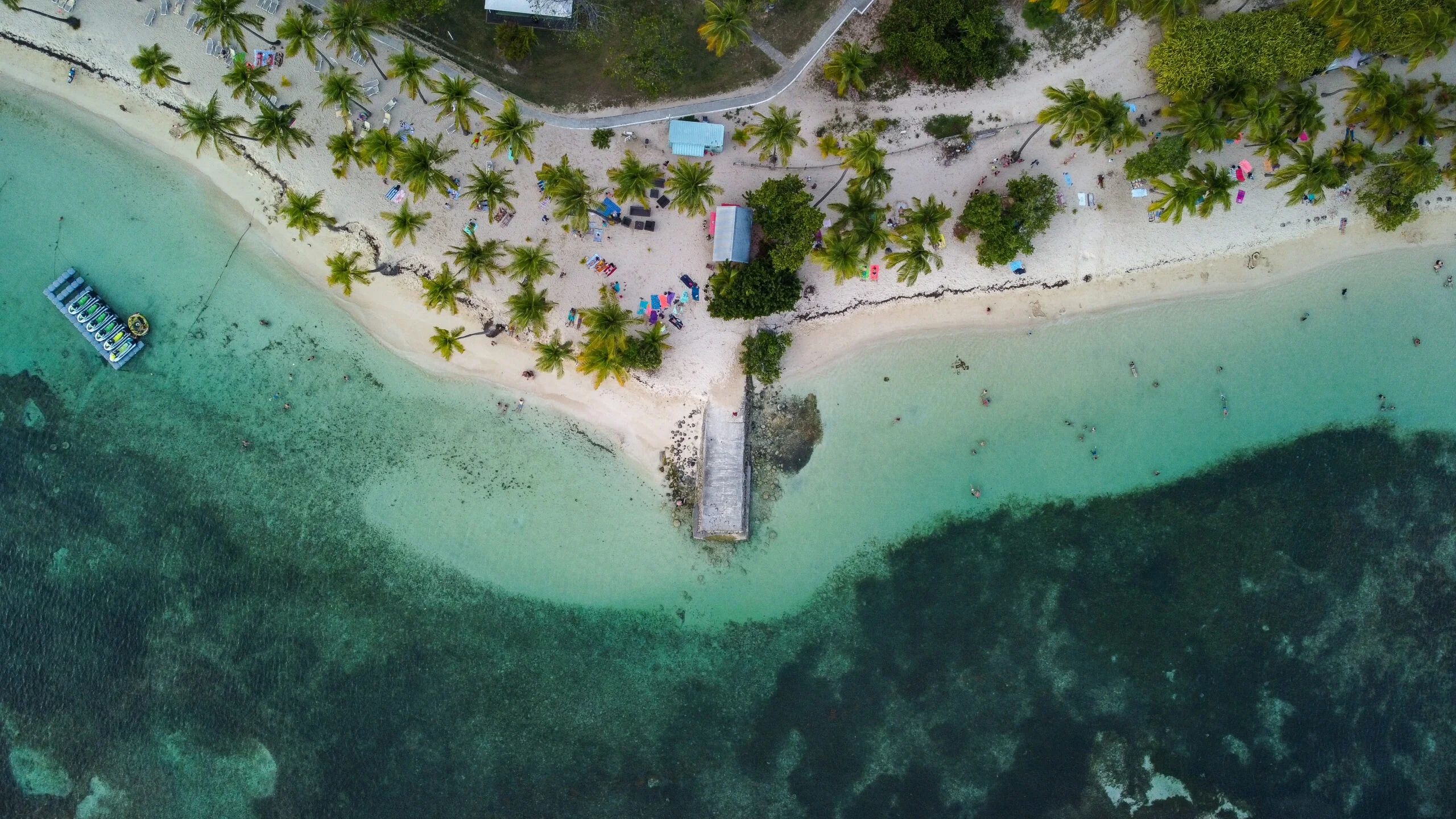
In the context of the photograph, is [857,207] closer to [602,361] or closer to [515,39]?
[602,361]

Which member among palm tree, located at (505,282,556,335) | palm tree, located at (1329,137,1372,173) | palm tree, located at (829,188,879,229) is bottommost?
palm tree, located at (505,282,556,335)

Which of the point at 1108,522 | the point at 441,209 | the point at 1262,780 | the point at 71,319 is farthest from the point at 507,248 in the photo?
the point at 1262,780

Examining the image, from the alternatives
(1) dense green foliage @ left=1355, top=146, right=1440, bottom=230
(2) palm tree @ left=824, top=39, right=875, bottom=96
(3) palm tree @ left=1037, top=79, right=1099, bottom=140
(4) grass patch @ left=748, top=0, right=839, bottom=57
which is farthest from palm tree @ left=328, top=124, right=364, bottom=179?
(1) dense green foliage @ left=1355, top=146, right=1440, bottom=230

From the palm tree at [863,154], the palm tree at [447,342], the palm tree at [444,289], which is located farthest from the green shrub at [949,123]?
the palm tree at [447,342]

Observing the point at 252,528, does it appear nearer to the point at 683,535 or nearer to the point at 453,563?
the point at 453,563

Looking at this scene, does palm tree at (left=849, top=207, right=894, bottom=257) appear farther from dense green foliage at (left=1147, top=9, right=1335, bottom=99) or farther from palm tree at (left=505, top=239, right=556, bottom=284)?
dense green foliage at (left=1147, top=9, right=1335, bottom=99)

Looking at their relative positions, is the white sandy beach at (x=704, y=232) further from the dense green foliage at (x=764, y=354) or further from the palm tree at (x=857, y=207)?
the palm tree at (x=857, y=207)
